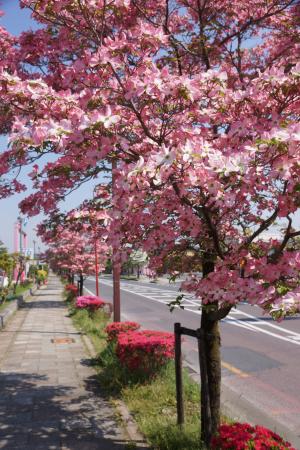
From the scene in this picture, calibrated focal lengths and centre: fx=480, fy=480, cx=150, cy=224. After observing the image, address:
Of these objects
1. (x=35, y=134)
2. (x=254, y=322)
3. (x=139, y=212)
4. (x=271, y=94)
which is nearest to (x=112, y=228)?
(x=139, y=212)

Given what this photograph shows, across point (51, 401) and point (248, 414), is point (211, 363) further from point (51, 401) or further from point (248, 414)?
point (51, 401)

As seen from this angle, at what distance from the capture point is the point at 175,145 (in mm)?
3812

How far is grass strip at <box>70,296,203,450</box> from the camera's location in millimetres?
5500

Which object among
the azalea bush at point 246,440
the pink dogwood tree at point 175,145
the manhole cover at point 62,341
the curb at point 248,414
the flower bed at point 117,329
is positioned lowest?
the curb at point 248,414

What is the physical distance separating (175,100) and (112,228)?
1.23 meters

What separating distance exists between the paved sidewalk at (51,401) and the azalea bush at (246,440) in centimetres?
180

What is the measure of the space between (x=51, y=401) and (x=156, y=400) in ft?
5.55

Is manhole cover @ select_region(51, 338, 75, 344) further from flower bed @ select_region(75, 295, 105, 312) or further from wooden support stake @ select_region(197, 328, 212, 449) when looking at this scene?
wooden support stake @ select_region(197, 328, 212, 449)

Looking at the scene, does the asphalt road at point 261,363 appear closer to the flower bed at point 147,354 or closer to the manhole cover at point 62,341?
the flower bed at point 147,354

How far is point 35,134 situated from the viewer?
3244mm

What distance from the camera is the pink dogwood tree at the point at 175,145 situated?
10.6 ft

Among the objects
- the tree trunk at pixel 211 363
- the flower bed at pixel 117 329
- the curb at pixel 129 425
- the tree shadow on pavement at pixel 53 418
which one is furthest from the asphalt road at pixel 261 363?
the tree shadow on pavement at pixel 53 418

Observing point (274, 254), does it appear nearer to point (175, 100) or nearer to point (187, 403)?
point (175, 100)

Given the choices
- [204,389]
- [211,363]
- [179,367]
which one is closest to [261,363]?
[179,367]
